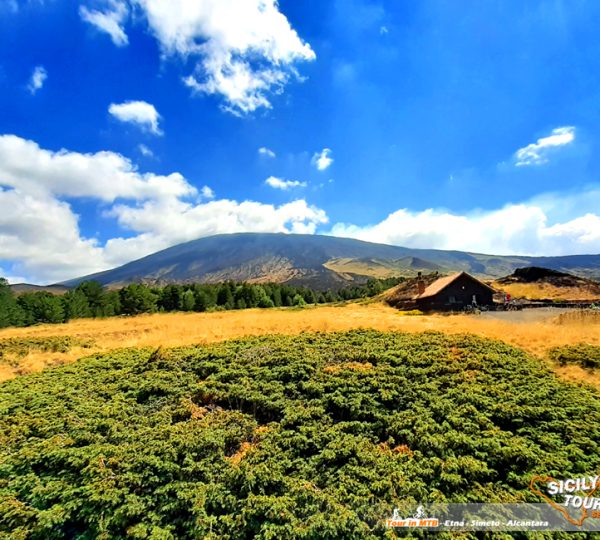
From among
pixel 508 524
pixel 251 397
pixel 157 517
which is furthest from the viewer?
pixel 251 397

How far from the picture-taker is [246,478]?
19.4 ft

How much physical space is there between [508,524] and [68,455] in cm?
860

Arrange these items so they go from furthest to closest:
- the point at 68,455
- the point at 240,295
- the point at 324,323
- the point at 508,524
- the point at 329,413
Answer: the point at 240,295, the point at 324,323, the point at 329,413, the point at 68,455, the point at 508,524

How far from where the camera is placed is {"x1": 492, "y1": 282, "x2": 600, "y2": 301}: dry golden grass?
165 feet

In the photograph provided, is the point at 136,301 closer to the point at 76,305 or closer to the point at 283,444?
the point at 76,305

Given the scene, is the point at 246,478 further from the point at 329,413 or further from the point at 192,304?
the point at 192,304

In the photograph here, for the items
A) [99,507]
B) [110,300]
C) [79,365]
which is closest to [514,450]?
[99,507]

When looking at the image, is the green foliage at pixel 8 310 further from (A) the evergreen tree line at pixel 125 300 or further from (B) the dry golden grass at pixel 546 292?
(B) the dry golden grass at pixel 546 292

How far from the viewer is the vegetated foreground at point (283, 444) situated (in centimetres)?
542

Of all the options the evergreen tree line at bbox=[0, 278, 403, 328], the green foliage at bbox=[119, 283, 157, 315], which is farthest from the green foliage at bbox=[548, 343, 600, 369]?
the green foliage at bbox=[119, 283, 157, 315]

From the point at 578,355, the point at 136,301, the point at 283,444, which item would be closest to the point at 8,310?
the point at 136,301

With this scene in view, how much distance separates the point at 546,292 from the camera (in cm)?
5359

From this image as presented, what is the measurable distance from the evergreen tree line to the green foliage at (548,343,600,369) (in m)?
60.8

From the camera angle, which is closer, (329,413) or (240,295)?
(329,413)
